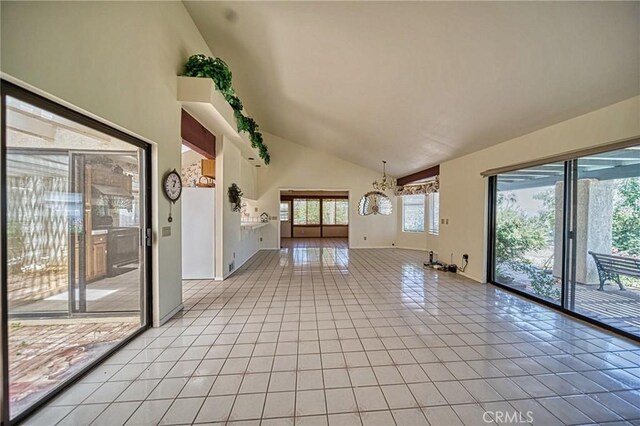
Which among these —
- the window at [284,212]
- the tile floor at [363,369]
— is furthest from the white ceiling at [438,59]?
the window at [284,212]

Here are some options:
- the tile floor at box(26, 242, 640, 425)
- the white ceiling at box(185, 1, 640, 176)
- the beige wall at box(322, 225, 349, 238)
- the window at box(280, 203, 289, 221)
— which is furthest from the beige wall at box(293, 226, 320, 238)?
the tile floor at box(26, 242, 640, 425)

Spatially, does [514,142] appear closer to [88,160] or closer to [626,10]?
[626,10]

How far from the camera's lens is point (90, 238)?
241 cm

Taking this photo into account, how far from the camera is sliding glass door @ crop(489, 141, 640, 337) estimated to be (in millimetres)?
2729

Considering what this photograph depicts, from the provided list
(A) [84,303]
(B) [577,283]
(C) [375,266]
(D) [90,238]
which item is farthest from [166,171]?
(B) [577,283]

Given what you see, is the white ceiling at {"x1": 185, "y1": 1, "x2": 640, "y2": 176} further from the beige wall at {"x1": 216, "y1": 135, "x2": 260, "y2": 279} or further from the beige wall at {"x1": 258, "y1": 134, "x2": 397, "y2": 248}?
the beige wall at {"x1": 258, "y1": 134, "x2": 397, "y2": 248}

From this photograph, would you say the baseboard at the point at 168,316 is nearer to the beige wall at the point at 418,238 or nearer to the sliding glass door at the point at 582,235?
the sliding glass door at the point at 582,235

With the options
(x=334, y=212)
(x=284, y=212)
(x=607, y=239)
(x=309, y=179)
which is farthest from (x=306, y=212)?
(x=607, y=239)

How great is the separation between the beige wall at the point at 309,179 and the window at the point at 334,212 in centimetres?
398

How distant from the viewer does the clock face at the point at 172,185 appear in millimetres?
2910

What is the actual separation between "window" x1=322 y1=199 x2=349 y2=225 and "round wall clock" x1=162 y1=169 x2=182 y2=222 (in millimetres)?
9801

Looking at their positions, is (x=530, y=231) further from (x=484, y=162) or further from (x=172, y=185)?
(x=172, y=185)

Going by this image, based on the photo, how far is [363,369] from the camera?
2.08m

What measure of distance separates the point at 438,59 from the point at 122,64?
2.92m
